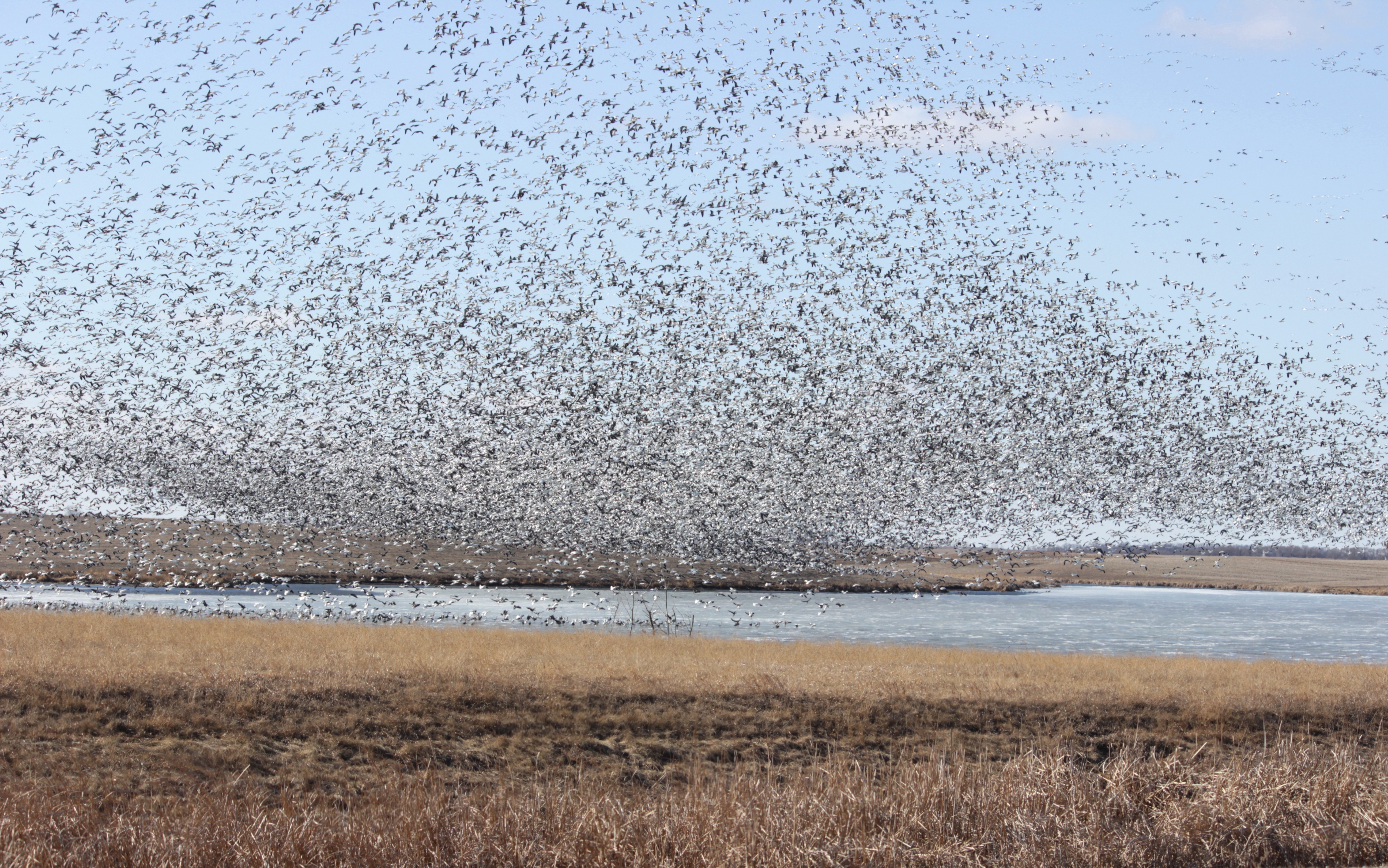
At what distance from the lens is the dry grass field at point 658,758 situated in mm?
13766

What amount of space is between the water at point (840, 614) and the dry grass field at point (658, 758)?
12707 millimetres

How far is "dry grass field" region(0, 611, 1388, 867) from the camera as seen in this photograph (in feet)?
45.2

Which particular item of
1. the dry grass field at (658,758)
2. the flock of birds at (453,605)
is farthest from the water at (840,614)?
the dry grass field at (658,758)

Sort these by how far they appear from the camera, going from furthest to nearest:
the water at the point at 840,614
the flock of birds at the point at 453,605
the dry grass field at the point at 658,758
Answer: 1. the water at the point at 840,614
2. the flock of birds at the point at 453,605
3. the dry grass field at the point at 658,758

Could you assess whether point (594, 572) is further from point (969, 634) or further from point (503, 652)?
point (503, 652)

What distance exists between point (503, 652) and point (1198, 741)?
14.2m

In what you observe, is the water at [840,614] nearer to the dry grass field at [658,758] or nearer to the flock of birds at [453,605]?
the flock of birds at [453,605]

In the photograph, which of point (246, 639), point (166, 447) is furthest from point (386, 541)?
point (246, 639)

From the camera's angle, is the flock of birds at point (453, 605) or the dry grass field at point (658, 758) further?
the flock of birds at point (453, 605)

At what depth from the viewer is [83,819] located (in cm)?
1377

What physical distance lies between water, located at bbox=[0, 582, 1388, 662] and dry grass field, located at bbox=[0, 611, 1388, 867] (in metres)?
12.7

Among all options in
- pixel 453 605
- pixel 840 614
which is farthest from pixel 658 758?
pixel 453 605

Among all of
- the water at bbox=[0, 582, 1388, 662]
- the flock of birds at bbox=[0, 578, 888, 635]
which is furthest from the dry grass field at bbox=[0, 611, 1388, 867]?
the water at bbox=[0, 582, 1388, 662]

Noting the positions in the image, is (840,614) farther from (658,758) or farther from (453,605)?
(658,758)
